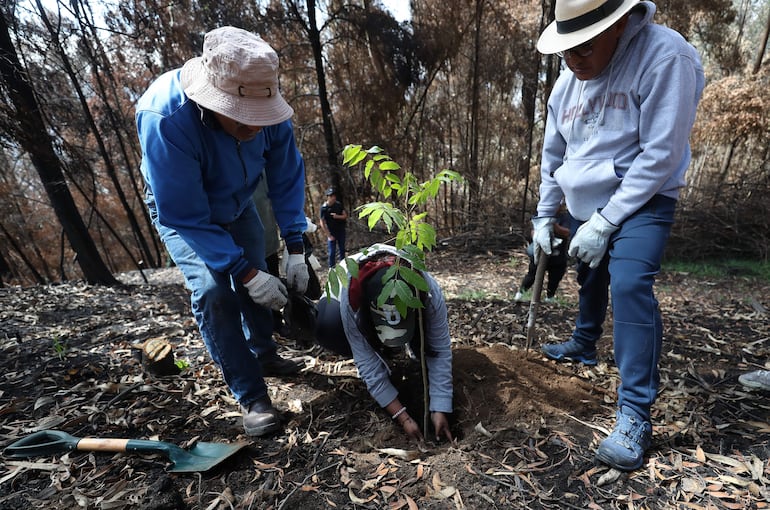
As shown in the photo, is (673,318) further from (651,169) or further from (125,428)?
(125,428)

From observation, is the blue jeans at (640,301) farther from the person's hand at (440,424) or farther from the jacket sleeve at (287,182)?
the jacket sleeve at (287,182)

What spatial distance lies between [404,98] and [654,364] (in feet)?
23.4

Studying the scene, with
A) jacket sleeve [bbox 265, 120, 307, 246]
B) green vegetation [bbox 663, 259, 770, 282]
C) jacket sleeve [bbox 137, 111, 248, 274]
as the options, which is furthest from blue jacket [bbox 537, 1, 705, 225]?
green vegetation [bbox 663, 259, 770, 282]

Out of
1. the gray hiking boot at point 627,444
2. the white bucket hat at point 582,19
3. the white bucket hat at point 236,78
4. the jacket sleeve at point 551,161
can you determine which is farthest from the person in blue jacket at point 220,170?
the gray hiking boot at point 627,444

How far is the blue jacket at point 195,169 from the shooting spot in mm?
1486

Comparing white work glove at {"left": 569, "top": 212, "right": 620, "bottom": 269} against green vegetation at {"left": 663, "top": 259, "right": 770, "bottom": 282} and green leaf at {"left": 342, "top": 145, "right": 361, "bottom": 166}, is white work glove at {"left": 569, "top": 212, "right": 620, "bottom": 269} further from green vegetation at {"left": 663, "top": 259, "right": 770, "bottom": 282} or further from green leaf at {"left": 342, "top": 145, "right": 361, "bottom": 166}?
green vegetation at {"left": 663, "top": 259, "right": 770, "bottom": 282}

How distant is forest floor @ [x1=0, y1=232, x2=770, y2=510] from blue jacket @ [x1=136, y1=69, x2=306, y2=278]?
32.9 inches

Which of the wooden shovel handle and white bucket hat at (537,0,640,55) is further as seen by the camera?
the wooden shovel handle

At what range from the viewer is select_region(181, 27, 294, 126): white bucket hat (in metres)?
1.42

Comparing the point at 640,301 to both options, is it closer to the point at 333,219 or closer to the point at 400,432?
the point at 400,432

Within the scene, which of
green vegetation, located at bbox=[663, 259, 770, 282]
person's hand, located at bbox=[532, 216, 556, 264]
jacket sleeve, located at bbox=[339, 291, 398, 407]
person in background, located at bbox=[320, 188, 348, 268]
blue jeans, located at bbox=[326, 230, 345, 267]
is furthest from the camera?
blue jeans, located at bbox=[326, 230, 345, 267]

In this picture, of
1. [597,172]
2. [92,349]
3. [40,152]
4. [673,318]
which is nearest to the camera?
[597,172]

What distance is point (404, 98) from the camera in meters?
7.57

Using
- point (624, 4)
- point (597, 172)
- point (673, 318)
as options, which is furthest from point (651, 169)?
point (673, 318)
